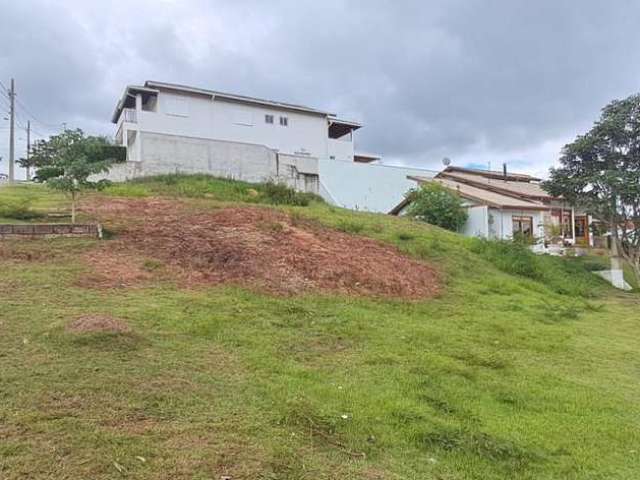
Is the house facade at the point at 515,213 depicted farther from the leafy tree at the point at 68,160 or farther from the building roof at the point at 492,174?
the leafy tree at the point at 68,160

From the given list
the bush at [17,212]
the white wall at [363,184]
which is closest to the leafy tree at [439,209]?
the white wall at [363,184]

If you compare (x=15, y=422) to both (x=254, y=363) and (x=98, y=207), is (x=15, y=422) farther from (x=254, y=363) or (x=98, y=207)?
(x=98, y=207)

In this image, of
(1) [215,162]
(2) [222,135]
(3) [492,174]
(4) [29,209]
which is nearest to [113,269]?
(4) [29,209]

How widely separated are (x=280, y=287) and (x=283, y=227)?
12.6 feet

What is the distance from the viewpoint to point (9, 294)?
7000 mm

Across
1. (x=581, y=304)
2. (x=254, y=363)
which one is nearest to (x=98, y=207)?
(x=254, y=363)

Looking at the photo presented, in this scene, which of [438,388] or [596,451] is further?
[438,388]

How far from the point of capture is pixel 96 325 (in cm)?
580

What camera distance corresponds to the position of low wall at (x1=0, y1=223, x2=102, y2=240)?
10.1 meters

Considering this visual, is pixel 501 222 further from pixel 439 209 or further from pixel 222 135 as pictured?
pixel 222 135

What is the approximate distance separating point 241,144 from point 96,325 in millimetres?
21561

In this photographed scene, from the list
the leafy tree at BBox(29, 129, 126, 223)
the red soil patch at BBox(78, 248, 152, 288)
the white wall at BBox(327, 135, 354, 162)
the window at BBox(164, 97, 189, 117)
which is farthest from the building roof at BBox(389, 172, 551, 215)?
the red soil patch at BBox(78, 248, 152, 288)

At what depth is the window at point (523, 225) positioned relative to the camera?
25.7 metres

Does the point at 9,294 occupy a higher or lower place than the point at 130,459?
higher
